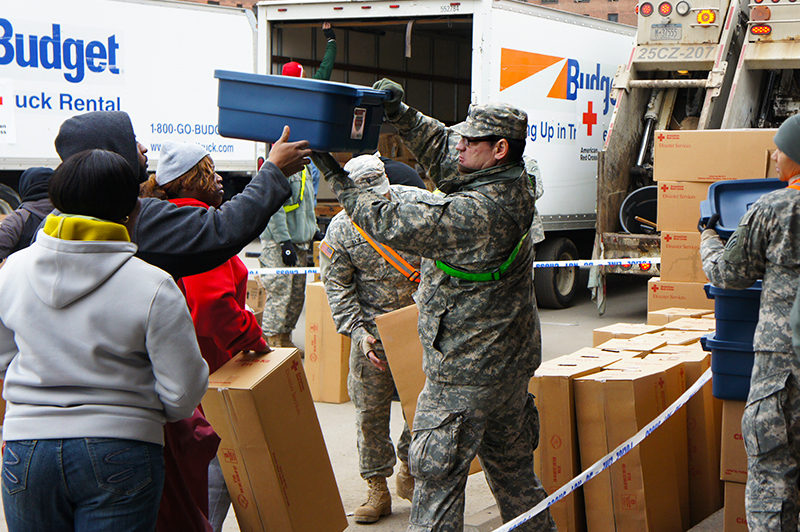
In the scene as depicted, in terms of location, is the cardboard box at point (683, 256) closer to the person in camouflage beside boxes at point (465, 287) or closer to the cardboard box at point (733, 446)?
the cardboard box at point (733, 446)

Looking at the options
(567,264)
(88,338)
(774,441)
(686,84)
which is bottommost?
(774,441)

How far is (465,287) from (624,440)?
3.38 feet

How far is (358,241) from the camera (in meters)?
3.77

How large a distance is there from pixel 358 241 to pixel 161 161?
1.17 meters

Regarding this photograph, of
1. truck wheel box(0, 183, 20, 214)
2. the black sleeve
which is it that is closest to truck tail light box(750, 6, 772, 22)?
the black sleeve

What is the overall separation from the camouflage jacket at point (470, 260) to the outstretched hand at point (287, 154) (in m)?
0.27

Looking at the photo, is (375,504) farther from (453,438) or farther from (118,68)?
(118,68)

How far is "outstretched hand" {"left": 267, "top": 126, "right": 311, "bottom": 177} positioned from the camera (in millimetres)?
2389

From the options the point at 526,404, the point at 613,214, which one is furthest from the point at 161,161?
the point at 613,214

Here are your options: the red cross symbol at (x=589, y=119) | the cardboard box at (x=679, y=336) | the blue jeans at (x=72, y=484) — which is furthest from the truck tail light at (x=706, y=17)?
the blue jeans at (x=72, y=484)

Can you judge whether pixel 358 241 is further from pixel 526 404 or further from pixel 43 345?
pixel 43 345

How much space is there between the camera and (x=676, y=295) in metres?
5.55

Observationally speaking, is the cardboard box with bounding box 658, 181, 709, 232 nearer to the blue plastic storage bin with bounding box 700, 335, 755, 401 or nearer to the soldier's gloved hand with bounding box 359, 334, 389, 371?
the blue plastic storage bin with bounding box 700, 335, 755, 401

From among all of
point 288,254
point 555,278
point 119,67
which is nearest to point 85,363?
point 288,254
